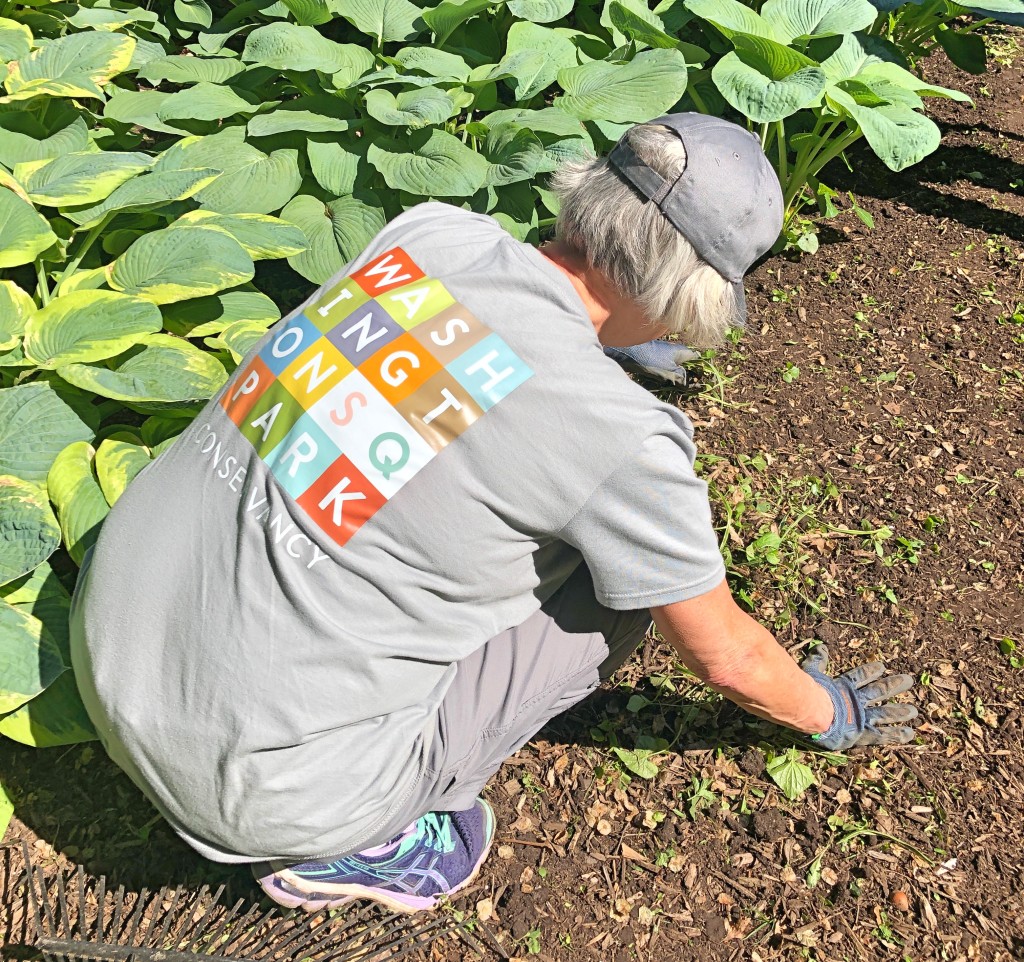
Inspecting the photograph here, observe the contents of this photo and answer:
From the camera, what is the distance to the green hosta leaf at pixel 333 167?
2697 millimetres

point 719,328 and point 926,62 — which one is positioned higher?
point 719,328

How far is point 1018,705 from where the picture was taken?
2203 millimetres

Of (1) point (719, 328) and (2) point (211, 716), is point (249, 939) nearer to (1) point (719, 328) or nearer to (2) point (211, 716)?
(2) point (211, 716)

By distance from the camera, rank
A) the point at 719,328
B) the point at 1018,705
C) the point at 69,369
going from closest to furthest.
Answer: the point at 719,328, the point at 69,369, the point at 1018,705

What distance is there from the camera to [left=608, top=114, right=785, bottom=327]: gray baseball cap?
4.82 feet

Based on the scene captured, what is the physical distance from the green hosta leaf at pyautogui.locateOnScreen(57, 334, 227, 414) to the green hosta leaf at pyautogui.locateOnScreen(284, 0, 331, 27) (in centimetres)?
138

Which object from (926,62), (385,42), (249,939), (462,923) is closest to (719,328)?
(462,923)

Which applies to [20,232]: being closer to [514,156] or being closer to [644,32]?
[514,156]

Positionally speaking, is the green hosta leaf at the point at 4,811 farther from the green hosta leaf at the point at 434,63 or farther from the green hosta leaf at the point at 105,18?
the green hosta leaf at the point at 105,18

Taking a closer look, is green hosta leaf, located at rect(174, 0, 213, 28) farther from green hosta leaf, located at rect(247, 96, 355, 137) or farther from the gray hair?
the gray hair

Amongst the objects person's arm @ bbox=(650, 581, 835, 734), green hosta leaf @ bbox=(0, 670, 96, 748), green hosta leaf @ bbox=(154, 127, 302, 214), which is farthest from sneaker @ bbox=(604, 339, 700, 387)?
green hosta leaf @ bbox=(0, 670, 96, 748)

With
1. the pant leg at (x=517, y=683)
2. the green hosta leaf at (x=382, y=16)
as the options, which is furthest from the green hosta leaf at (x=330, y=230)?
the pant leg at (x=517, y=683)

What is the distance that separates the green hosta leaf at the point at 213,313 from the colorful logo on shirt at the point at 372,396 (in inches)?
40.4

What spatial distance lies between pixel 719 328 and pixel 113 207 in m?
1.56
